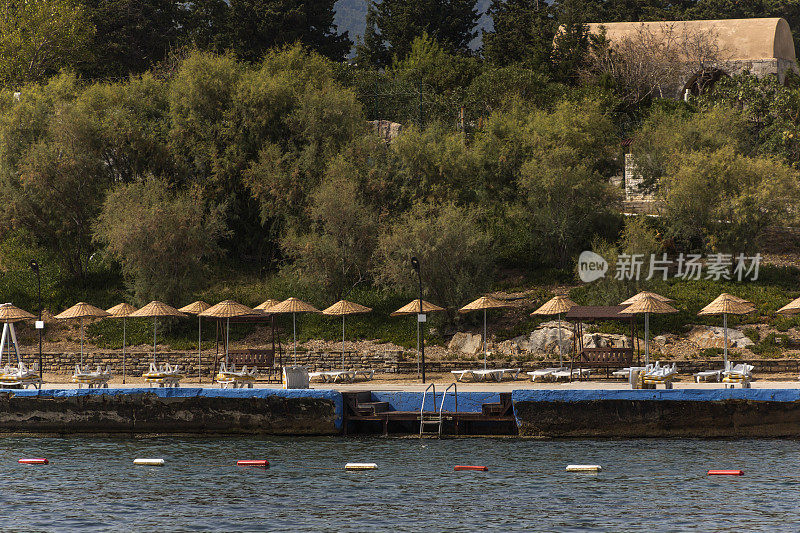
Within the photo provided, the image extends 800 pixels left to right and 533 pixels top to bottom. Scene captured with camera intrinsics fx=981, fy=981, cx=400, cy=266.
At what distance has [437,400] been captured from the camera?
95.1 feet

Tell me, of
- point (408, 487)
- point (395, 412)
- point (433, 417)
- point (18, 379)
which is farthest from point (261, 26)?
point (408, 487)

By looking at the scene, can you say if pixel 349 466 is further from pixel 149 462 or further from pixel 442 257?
pixel 442 257

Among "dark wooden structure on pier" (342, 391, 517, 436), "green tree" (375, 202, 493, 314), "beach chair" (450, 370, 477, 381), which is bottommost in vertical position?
"dark wooden structure on pier" (342, 391, 517, 436)

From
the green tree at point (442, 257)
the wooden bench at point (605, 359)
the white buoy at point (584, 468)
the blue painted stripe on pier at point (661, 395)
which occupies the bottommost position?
the white buoy at point (584, 468)

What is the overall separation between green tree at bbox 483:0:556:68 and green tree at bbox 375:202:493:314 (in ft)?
72.4

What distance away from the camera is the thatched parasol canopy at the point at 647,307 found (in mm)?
31109

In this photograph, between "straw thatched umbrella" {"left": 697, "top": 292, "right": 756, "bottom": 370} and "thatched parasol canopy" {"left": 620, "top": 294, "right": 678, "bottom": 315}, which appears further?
"thatched parasol canopy" {"left": 620, "top": 294, "right": 678, "bottom": 315}

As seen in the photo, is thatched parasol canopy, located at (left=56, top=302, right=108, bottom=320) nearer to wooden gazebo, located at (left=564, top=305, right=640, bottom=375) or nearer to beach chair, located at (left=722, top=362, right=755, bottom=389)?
wooden gazebo, located at (left=564, top=305, right=640, bottom=375)

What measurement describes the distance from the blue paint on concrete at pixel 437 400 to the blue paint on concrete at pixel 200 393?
4.39 ft

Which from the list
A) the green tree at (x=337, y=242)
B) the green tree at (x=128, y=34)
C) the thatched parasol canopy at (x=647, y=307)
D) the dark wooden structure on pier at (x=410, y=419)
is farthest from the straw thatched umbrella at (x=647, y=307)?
the green tree at (x=128, y=34)

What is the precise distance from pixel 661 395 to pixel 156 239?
75.7 ft

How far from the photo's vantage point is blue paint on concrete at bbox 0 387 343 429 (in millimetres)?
29219

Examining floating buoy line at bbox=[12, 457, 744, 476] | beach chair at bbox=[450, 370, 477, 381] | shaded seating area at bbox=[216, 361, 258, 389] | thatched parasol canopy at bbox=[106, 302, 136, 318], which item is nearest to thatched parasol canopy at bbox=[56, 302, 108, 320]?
thatched parasol canopy at bbox=[106, 302, 136, 318]

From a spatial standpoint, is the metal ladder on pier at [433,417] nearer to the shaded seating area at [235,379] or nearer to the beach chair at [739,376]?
the shaded seating area at [235,379]
